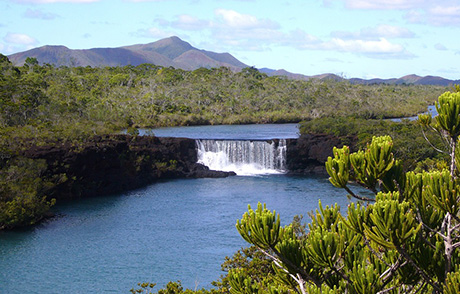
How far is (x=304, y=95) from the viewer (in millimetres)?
59094

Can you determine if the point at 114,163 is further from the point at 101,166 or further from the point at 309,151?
the point at 309,151

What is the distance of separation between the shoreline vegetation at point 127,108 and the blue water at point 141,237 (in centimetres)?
192

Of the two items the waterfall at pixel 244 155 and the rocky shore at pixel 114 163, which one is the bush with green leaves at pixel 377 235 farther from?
the waterfall at pixel 244 155

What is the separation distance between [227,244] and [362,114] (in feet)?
134

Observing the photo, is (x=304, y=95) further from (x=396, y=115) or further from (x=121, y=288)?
(x=121, y=288)

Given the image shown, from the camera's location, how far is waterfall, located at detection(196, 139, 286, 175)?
3098cm

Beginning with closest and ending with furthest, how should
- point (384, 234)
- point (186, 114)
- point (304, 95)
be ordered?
point (384, 234) < point (186, 114) < point (304, 95)

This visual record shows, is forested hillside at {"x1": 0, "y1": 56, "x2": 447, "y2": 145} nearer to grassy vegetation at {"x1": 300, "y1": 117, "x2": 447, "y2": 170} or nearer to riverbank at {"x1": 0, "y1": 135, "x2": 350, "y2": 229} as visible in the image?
riverbank at {"x1": 0, "y1": 135, "x2": 350, "y2": 229}

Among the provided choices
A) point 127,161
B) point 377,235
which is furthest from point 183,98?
point 377,235

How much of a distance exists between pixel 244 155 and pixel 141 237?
1403 centimetres

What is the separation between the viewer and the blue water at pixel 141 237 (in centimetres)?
1411

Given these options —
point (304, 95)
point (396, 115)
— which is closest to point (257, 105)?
point (304, 95)

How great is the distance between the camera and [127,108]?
157ft

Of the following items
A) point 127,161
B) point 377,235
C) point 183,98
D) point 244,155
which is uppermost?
point 183,98
